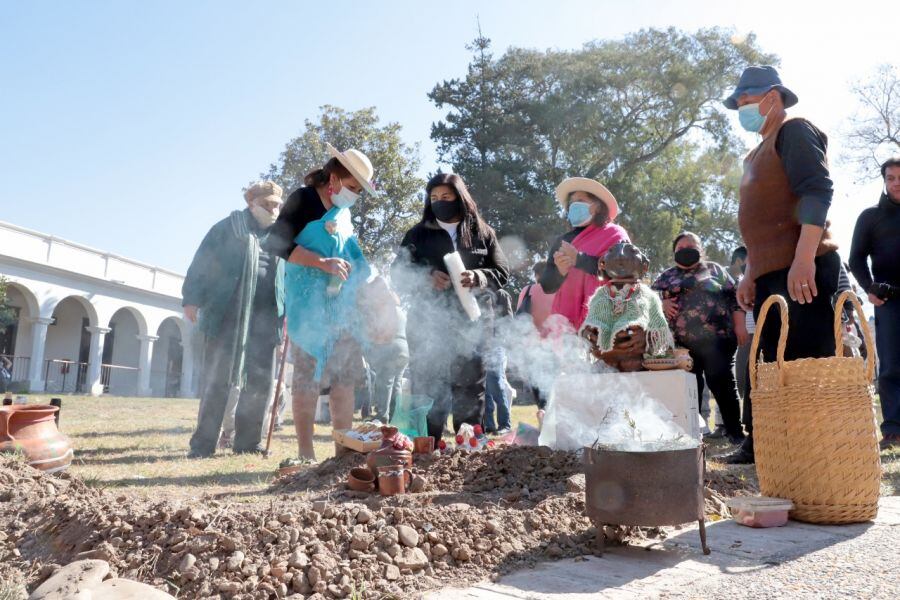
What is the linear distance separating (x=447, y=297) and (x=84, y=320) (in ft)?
90.9

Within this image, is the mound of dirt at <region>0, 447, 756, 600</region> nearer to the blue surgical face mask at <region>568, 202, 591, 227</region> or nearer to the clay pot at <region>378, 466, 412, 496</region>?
the clay pot at <region>378, 466, 412, 496</region>

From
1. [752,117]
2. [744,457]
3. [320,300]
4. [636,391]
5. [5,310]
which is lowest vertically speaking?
[744,457]

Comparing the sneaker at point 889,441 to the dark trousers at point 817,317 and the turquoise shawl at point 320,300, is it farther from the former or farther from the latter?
the turquoise shawl at point 320,300

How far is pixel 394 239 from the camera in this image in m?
23.9

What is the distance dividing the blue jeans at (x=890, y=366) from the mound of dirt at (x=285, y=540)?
3565mm

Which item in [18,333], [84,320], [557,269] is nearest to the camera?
[557,269]

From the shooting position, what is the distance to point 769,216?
3779 mm

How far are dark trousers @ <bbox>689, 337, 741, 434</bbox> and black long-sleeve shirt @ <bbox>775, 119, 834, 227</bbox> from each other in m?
2.65

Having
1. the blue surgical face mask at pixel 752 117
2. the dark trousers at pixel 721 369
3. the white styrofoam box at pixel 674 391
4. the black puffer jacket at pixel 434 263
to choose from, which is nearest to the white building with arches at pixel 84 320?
the black puffer jacket at pixel 434 263

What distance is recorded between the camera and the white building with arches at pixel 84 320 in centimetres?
2253

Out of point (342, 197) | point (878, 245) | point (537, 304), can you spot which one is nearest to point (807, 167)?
point (878, 245)

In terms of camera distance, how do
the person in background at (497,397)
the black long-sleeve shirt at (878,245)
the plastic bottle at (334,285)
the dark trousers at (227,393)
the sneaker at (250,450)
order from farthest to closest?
the person in background at (497,397)
the sneaker at (250,450)
the dark trousers at (227,393)
the black long-sleeve shirt at (878,245)
the plastic bottle at (334,285)

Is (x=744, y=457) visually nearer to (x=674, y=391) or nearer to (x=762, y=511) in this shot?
(x=674, y=391)

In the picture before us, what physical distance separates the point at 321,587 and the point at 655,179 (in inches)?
969
